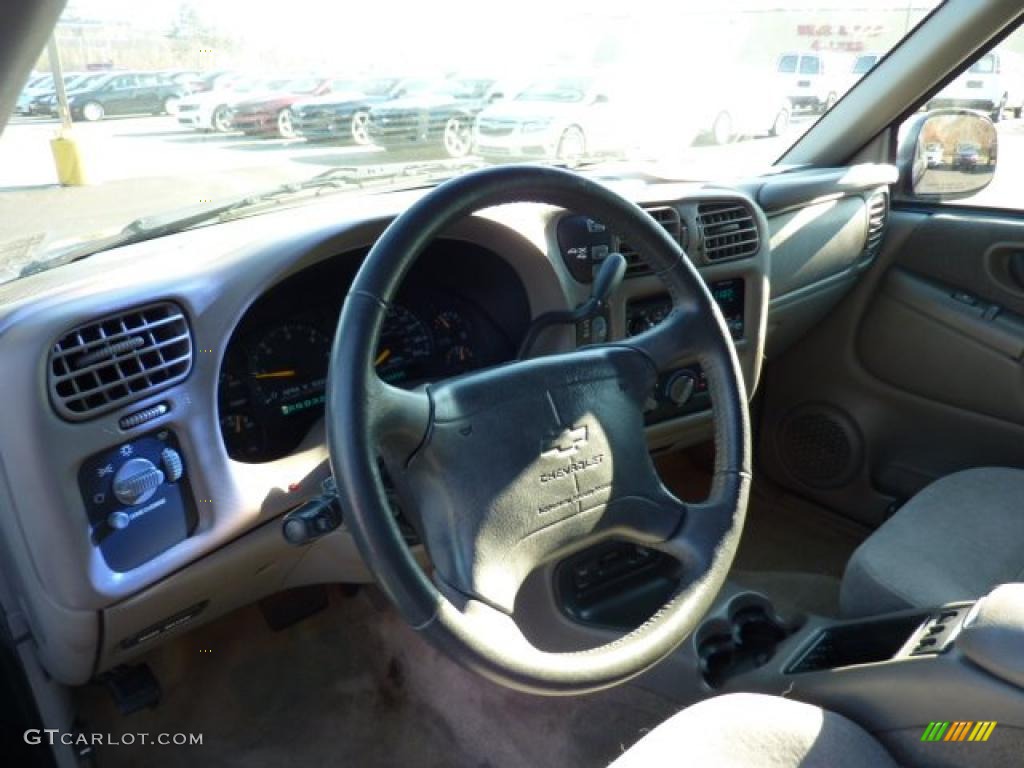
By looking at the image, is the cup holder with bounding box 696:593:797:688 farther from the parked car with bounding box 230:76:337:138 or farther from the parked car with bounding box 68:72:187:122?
the parked car with bounding box 68:72:187:122

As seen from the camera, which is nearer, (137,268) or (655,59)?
(137,268)

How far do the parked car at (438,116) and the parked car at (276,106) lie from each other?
0.14 meters

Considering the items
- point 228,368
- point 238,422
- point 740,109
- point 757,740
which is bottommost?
point 757,740

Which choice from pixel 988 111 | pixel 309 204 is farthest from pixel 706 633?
pixel 988 111

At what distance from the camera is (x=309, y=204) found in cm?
190

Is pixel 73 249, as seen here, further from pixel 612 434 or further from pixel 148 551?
pixel 612 434

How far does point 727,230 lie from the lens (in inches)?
90.4

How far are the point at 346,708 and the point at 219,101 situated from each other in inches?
56.8

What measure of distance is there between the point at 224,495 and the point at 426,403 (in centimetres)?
52

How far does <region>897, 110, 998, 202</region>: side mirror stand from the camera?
2.72 meters

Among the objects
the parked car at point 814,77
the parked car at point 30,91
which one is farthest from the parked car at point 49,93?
the parked car at point 814,77

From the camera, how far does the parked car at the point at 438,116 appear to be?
1969mm

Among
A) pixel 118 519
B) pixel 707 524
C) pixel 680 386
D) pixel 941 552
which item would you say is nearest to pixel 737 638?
pixel 941 552

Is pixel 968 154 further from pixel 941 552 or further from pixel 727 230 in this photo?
pixel 941 552
